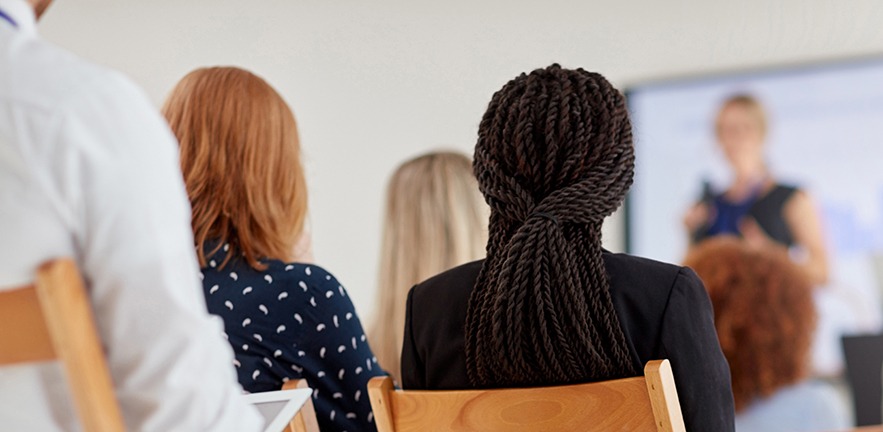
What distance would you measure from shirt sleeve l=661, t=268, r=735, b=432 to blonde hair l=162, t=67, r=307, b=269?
2.42 feet

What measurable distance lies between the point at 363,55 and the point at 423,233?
2.51m

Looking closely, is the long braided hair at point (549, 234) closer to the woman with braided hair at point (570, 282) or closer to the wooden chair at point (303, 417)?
the woman with braided hair at point (570, 282)

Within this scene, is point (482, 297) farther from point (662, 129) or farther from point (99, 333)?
point (662, 129)

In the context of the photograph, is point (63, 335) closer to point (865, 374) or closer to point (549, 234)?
point (549, 234)

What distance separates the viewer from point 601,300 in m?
1.45

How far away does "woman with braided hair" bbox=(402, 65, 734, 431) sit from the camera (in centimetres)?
143

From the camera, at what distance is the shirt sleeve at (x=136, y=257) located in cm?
89

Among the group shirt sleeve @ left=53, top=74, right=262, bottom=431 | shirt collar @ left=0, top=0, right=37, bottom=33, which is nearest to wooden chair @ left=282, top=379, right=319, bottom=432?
shirt sleeve @ left=53, top=74, right=262, bottom=431

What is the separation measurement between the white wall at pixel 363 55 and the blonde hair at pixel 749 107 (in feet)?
1.16

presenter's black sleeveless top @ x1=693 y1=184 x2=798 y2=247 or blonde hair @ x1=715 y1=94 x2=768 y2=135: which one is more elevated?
blonde hair @ x1=715 y1=94 x2=768 y2=135

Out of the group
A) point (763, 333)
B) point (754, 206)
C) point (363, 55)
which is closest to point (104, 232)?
point (763, 333)

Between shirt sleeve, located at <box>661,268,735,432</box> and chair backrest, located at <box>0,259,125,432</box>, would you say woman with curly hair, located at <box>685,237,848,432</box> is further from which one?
chair backrest, located at <box>0,259,125,432</box>

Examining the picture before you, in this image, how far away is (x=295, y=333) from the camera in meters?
1.82

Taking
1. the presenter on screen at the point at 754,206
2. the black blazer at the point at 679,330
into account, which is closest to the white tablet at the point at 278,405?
the black blazer at the point at 679,330
